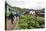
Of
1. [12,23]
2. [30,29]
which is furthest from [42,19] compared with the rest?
[12,23]

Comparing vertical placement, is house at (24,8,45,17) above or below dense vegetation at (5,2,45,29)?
above

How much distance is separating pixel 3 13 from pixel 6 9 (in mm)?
42

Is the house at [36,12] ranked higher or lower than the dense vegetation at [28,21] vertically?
higher

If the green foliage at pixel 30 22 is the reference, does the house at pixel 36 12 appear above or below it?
above

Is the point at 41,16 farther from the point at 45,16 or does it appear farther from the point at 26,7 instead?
the point at 26,7

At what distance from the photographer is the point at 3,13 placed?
70 cm

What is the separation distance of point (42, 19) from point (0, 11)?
1.23 ft

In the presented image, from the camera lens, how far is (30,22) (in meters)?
0.74

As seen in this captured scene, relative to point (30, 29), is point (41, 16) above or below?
above

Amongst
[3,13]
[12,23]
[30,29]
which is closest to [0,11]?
[3,13]

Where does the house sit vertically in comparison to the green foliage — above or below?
above

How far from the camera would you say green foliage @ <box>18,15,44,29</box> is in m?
0.73

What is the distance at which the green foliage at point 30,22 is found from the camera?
2.38 feet

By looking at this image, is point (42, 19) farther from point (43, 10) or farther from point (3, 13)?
point (3, 13)
